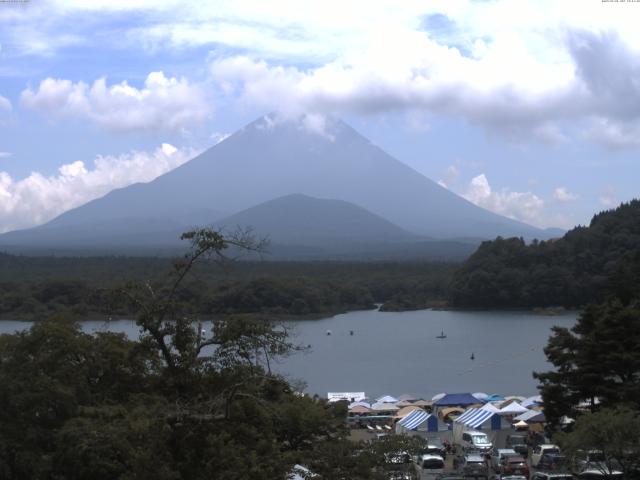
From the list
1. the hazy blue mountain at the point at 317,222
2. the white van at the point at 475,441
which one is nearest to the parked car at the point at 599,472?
the white van at the point at 475,441

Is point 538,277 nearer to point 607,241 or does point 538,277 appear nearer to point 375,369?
point 607,241

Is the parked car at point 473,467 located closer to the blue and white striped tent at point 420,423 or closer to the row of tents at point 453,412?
the row of tents at point 453,412

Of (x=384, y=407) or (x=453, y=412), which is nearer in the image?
(x=453, y=412)

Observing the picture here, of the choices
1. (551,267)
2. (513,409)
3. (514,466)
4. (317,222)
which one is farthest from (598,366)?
(317,222)

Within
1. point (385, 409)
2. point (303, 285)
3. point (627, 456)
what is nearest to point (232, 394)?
point (627, 456)

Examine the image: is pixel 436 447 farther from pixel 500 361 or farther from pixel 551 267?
pixel 551 267

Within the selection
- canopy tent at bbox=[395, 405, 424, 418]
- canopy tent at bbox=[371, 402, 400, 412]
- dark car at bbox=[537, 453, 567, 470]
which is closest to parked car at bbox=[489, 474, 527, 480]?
dark car at bbox=[537, 453, 567, 470]
